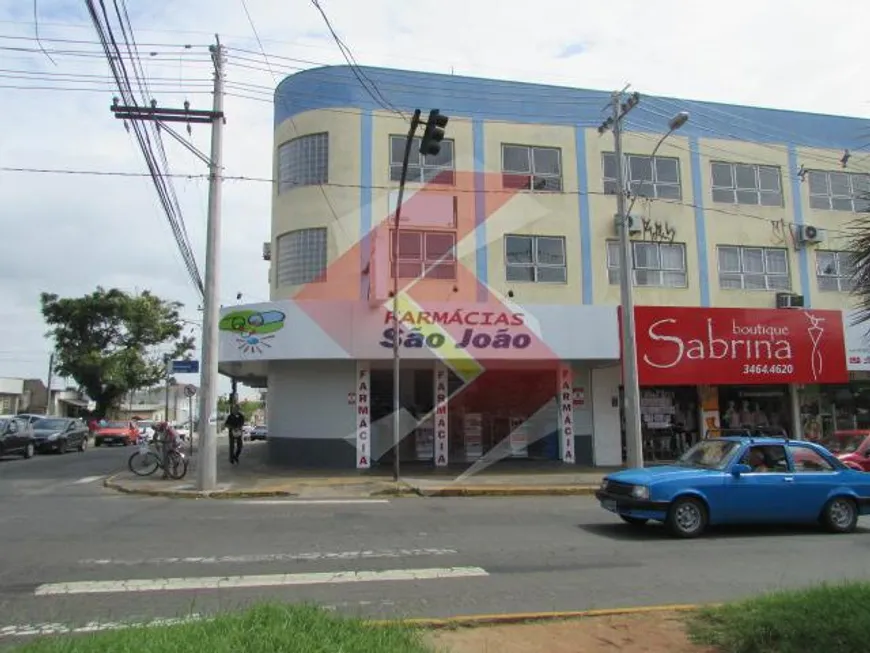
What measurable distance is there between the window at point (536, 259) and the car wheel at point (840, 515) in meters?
11.6

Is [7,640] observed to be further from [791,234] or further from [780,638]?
[791,234]

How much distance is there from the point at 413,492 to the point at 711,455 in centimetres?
696

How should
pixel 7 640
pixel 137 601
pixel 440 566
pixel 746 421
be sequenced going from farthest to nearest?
pixel 746 421
pixel 440 566
pixel 137 601
pixel 7 640

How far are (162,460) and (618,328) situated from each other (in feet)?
40.3

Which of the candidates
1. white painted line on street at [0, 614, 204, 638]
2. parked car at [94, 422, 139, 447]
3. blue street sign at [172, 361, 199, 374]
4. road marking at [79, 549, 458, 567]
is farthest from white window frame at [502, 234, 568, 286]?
parked car at [94, 422, 139, 447]

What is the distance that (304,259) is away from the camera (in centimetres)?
2059

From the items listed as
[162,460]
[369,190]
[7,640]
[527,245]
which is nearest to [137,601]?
[7,640]

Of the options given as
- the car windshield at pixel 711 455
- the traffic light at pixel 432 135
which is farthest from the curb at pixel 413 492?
the traffic light at pixel 432 135

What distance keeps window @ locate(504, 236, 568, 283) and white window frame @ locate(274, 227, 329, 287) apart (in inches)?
207

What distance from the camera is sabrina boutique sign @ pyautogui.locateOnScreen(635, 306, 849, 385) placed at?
20234 millimetres

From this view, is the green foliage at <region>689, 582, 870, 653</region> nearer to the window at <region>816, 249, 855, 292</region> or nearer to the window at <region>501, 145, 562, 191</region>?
the window at <region>501, 145, 562, 191</region>

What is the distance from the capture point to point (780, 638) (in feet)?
16.3

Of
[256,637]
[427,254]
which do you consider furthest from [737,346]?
[256,637]

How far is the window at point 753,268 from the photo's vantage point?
76.5 feet
